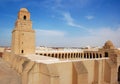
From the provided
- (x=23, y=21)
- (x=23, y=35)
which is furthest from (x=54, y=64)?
(x=23, y=21)

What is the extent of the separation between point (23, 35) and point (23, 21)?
6.99 feet

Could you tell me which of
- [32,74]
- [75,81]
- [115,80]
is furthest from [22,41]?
[115,80]

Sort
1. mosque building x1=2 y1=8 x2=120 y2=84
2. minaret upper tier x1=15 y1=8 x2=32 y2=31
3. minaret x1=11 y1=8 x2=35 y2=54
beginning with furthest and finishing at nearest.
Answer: minaret upper tier x1=15 y1=8 x2=32 y2=31, minaret x1=11 y1=8 x2=35 y2=54, mosque building x1=2 y1=8 x2=120 y2=84

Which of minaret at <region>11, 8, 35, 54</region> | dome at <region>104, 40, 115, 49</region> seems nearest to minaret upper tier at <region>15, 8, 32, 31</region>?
minaret at <region>11, 8, 35, 54</region>

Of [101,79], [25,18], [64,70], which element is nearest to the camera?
[64,70]

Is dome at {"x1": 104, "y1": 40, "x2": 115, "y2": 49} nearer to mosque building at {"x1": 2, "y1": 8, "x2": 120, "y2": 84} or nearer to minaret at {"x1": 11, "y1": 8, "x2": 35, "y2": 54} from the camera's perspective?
mosque building at {"x1": 2, "y1": 8, "x2": 120, "y2": 84}

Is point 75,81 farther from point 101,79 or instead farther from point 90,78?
point 101,79

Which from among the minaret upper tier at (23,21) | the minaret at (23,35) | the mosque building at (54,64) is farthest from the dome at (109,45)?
the minaret upper tier at (23,21)

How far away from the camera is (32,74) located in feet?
33.7

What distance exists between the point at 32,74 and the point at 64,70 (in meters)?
2.82

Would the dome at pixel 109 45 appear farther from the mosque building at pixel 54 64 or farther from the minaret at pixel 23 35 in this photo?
the minaret at pixel 23 35

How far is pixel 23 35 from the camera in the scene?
18.1 m

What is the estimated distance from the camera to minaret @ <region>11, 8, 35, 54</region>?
1778cm

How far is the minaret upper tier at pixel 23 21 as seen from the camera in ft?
59.4
